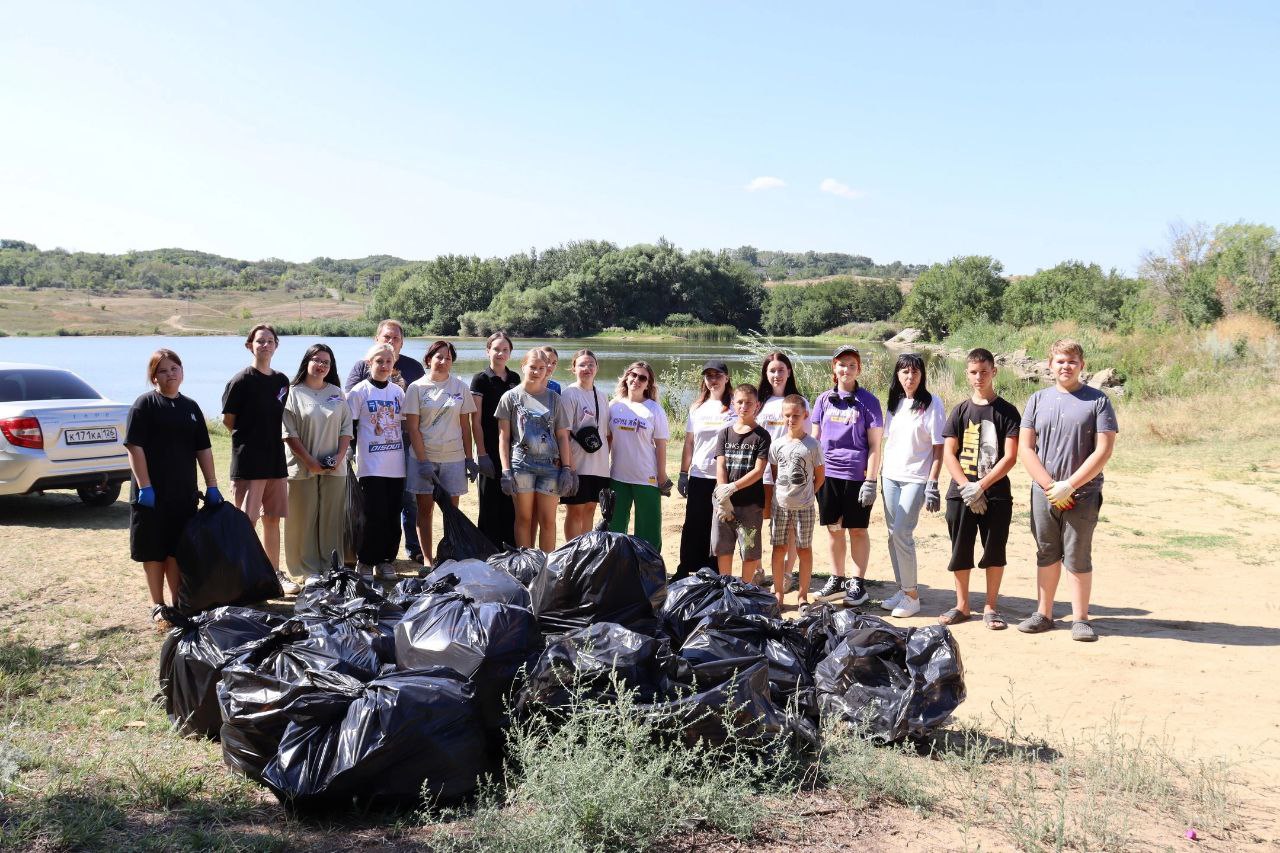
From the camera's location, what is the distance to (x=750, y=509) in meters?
5.99

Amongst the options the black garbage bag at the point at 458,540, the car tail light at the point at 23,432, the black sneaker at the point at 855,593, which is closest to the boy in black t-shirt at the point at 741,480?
the black sneaker at the point at 855,593

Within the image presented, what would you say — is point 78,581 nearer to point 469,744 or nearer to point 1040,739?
point 469,744

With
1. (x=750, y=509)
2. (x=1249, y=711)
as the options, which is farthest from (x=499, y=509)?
(x=1249, y=711)

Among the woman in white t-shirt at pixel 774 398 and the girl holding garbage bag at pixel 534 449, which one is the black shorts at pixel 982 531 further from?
the girl holding garbage bag at pixel 534 449

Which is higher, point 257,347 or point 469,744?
point 257,347

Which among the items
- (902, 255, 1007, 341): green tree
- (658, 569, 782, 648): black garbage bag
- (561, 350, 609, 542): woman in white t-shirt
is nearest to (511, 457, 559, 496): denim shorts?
(561, 350, 609, 542): woman in white t-shirt

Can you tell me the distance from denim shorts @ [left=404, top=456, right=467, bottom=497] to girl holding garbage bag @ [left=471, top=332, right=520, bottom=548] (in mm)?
187

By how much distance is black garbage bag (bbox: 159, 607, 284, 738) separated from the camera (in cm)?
376

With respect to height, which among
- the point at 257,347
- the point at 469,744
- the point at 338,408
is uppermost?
the point at 257,347

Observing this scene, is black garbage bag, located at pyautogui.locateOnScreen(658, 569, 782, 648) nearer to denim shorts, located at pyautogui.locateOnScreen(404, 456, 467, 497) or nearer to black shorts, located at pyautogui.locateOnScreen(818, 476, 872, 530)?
black shorts, located at pyautogui.locateOnScreen(818, 476, 872, 530)

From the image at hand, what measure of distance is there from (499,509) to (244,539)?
196 cm

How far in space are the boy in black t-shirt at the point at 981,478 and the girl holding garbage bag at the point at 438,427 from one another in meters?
3.33

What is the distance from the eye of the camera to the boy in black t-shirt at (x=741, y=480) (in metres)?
5.91


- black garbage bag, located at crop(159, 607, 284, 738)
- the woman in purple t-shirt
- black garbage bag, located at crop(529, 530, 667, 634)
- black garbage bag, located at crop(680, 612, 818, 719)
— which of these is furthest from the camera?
the woman in purple t-shirt
